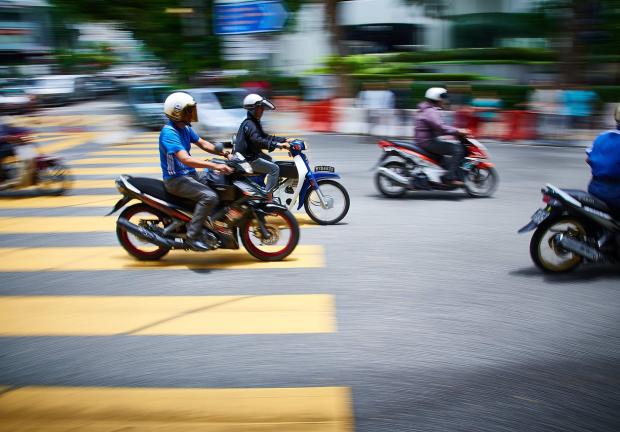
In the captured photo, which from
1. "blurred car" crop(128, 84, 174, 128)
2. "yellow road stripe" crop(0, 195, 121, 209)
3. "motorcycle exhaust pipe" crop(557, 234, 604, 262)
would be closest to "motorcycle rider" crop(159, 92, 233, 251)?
Result: "motorcycle exhaust pipe" crop(557, 234, 604, 262)

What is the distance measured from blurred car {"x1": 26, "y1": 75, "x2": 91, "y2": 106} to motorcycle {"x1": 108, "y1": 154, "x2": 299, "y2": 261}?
91.6 ft

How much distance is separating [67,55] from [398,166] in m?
46.6

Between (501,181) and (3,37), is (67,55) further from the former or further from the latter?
(501,181)

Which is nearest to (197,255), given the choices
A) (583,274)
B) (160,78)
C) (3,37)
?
(583,274)

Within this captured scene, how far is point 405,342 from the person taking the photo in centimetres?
517

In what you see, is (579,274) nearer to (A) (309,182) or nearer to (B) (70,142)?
(A) (309,182)

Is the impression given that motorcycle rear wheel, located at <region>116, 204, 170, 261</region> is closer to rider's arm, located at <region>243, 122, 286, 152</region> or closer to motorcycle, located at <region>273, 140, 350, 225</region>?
rider's arm, located at <region>243, 122, 286, 152</region>

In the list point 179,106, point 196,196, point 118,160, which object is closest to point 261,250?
point 196,196

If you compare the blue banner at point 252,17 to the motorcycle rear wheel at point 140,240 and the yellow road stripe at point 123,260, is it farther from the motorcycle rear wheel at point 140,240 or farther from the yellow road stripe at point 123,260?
the motorcycle rear wheel at point 140,240

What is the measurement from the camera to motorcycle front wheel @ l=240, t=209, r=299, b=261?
290 inches

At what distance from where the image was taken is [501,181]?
40.4ft

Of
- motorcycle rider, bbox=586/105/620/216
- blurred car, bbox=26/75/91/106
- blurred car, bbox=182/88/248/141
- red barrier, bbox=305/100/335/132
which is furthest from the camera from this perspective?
blurred car, bbox=26/75/91/106

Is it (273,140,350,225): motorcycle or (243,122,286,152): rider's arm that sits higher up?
(243,122,286,152): rider's arm

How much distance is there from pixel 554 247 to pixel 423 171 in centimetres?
425
